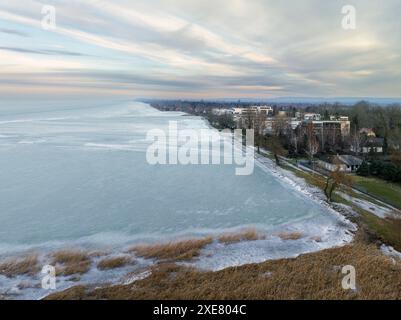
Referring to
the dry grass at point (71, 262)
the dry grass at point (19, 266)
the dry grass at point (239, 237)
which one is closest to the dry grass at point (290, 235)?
the dry grass at point (239, 237)

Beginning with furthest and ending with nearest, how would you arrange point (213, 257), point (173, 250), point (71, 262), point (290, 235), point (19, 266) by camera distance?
point (290, 235), point (173, 250), point (213, 257), point (71, 262), point (19, 266)

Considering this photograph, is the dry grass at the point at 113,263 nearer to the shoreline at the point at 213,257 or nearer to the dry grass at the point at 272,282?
the shoreline at the point at 213,257

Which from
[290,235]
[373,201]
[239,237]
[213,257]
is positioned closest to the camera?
[213,257]

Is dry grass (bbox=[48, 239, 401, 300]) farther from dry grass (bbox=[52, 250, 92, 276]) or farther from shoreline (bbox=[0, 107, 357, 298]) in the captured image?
dry grass (bbox=[52, 250, 92, 276])

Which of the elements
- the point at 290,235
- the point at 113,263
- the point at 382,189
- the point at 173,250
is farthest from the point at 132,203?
the point at 382,189

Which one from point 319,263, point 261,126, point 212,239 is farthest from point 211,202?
point 261,126

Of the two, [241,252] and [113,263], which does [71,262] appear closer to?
[113,263]

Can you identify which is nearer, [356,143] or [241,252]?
[241,252]

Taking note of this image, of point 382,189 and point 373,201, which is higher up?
point 382,189
